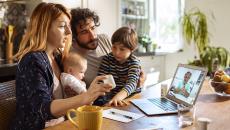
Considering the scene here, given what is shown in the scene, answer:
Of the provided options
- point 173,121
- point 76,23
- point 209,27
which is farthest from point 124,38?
point 209,27

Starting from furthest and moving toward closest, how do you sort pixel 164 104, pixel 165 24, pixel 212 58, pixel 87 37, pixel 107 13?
pixel 165 24
pixel 107 13
pixel 212 58
pixel 87 37
pixel 164 104

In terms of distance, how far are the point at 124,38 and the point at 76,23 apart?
0.35 m

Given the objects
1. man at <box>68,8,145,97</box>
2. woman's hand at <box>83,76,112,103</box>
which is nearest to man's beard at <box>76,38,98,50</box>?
man at <box>68,8,145,97</box>

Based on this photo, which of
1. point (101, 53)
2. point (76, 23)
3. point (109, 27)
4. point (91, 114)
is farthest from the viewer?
point (109, 27)

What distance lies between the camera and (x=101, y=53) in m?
2.33

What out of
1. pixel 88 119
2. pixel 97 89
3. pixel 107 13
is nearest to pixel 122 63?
pixel 97 89

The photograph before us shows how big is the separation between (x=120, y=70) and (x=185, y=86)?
63 centimetres

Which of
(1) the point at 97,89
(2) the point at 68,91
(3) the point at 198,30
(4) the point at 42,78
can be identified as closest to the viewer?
(1) the point at 97,89

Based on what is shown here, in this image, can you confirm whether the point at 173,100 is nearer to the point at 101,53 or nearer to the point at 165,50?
the point at 101,53

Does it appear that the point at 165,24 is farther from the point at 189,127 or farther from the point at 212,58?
the point at 189,127

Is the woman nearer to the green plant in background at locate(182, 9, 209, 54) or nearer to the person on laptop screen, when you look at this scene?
the person on laptop screen

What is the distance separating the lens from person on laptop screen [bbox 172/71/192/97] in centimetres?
148

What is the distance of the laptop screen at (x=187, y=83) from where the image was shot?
1.43 meters

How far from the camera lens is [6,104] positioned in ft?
4.27
